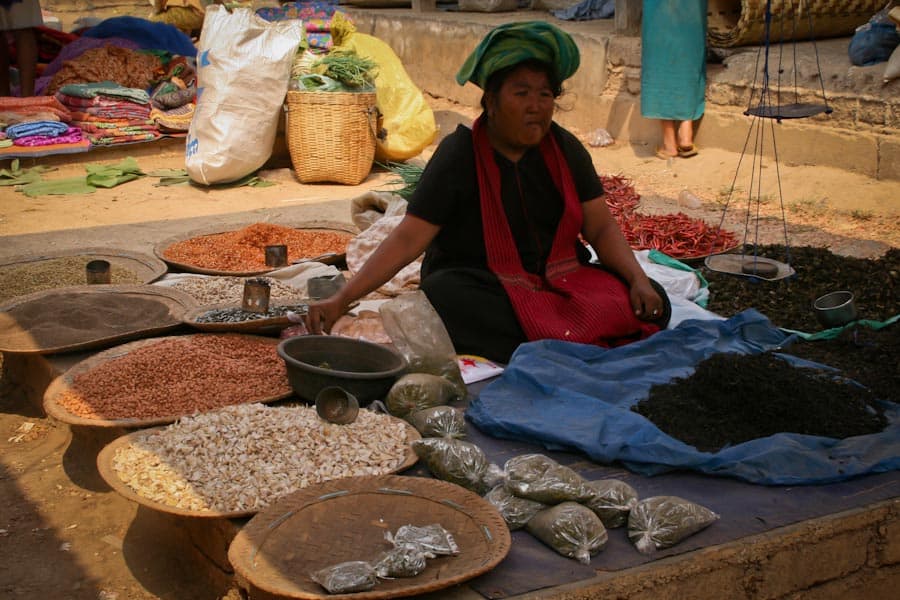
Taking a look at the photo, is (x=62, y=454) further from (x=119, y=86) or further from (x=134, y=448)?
(x=119, y=86)

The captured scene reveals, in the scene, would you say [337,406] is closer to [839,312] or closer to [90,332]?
[90,332]

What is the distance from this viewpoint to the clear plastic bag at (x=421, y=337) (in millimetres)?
2869

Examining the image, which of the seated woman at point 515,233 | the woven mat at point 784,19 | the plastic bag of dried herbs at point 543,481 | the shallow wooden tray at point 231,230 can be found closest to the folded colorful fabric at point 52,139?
the shallow wooden tray at point 231,230

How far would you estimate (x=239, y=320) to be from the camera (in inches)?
128

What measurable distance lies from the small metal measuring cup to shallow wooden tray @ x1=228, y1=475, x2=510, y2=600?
12.2 inches

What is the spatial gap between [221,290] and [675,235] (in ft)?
7.12

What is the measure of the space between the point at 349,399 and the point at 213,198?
3.88 m

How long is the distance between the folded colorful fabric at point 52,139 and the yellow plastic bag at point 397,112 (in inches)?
77.9

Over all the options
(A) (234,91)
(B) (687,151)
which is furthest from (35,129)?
(B) (687,151)

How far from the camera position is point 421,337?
2973 millimetres

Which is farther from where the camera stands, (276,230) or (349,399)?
(276,230)

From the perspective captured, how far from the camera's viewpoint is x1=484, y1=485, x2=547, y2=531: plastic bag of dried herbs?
6.86ft

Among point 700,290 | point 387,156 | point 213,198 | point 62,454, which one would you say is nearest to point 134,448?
point 62,454

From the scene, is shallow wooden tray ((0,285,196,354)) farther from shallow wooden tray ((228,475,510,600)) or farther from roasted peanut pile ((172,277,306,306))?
shallow wooden tray ((228,475,510,600))
